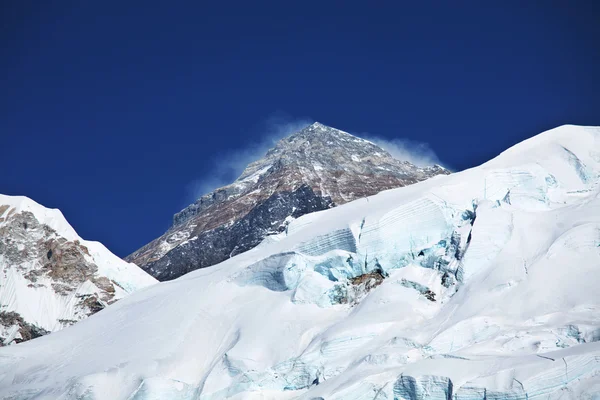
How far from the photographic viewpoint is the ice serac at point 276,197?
10781cm

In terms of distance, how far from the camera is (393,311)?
43.9m

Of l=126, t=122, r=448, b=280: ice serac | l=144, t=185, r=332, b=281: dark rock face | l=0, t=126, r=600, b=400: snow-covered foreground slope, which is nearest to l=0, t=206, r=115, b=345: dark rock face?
l=0, t=126, r=600, b=400: snow-covered foreground slope

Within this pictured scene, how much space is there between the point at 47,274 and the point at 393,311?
45940 mm

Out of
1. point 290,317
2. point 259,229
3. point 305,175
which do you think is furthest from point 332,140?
point 290,317

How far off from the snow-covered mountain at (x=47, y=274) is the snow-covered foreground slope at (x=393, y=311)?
17.6 metres

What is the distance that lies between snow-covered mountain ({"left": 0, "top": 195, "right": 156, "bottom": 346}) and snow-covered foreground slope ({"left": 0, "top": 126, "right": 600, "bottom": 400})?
17.6 metres

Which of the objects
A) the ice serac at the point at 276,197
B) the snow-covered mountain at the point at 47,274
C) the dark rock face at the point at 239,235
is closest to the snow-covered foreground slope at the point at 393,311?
the snow-covered mountain at the point at 47,274

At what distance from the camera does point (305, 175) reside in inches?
4934

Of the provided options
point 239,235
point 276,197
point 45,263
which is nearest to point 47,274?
point 45,263

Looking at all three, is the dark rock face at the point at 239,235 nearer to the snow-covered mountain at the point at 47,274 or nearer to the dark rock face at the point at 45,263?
the snow-covered mountain at the point at 47,274

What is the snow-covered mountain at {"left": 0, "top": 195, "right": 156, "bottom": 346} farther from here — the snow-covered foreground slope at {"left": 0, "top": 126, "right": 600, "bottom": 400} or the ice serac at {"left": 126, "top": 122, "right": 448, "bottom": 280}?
the ice serac at {"left": 126, "top": 122, "right": 448, "bottom": 280}

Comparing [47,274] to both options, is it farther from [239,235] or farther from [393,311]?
[393,311]

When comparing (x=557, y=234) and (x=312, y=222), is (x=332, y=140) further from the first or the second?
(x=557, y=234)

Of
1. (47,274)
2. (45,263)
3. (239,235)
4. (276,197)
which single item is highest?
(276,197)
